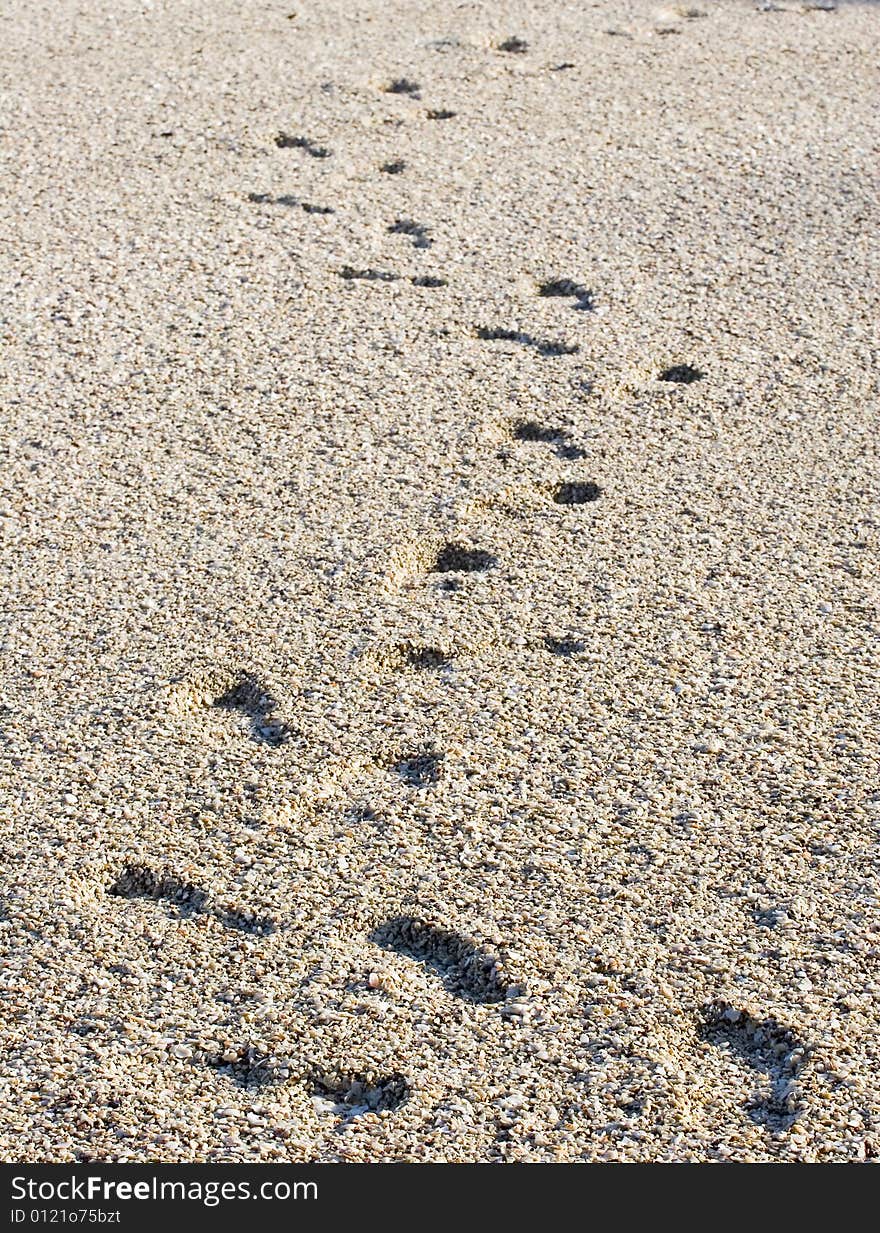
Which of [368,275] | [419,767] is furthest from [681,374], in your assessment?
[419,767]

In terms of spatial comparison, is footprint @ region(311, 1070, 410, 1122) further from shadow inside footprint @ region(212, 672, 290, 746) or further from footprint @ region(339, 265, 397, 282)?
footprint @ region(339, 265, 397, 282)

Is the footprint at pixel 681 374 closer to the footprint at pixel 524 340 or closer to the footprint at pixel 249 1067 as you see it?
the footprint at pixel 524 340

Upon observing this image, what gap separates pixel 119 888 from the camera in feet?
7.37

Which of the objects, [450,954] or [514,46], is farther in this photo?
[514,46]

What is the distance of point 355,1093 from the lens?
1.95 meters

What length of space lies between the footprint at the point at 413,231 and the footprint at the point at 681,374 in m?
0.91

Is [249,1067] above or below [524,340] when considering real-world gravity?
below

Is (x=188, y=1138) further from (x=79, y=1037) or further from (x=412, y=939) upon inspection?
(x=412, y=939)

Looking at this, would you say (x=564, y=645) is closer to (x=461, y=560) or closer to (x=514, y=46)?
(x=461, y=560)

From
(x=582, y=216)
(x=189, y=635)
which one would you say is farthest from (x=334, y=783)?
(x=582, y=216)

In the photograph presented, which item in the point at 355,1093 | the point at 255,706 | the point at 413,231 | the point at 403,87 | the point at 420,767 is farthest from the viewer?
the point at 403,87

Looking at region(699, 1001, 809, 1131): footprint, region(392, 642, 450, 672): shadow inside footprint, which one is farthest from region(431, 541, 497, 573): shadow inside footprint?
region(699, 1001, 809, 1131): footprint

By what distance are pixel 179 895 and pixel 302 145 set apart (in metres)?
3.18

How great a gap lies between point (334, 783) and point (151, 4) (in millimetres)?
4504
